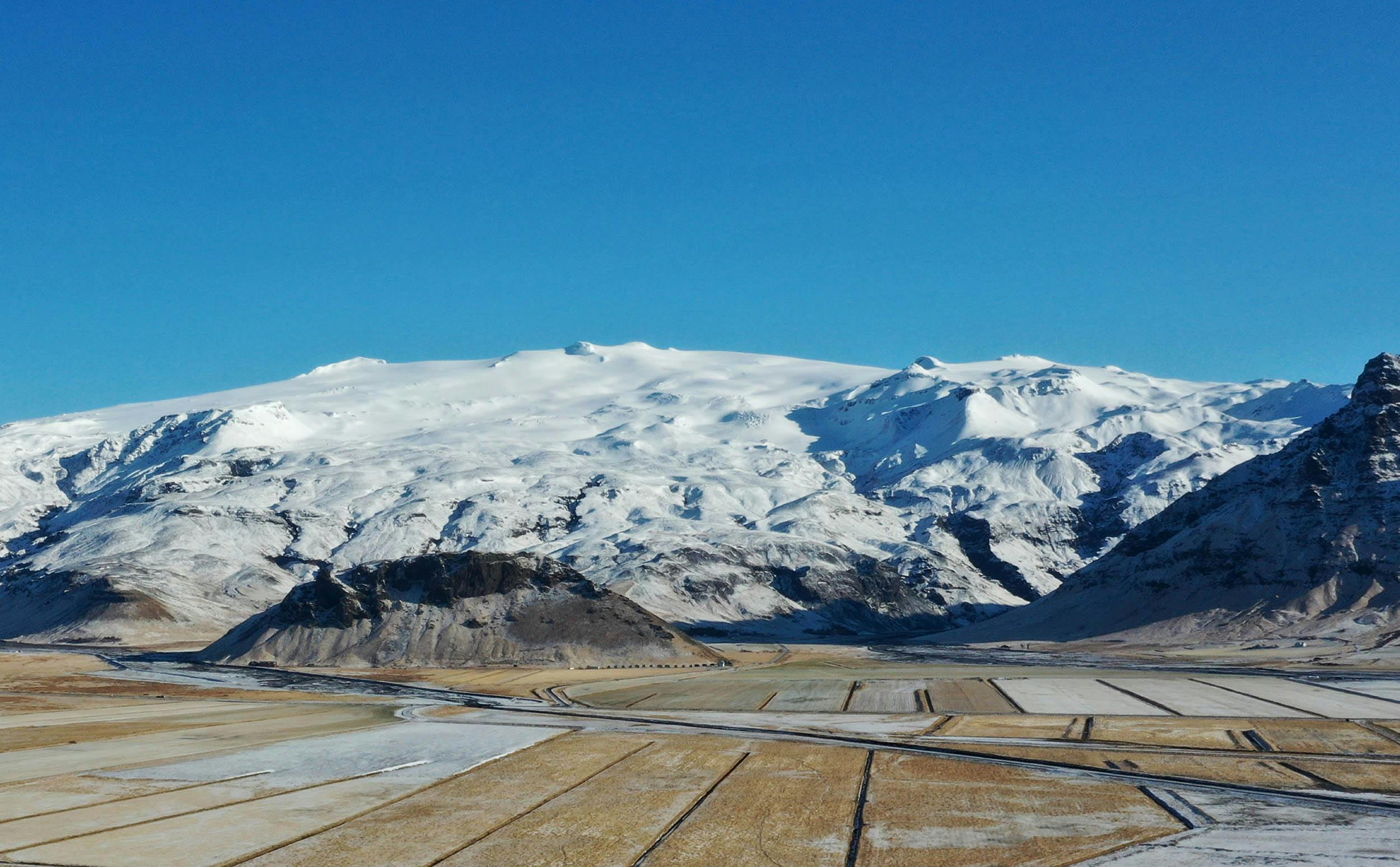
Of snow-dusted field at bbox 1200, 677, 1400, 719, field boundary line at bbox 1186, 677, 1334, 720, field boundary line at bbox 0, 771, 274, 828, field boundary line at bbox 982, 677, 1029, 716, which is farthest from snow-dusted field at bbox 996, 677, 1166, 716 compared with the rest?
field boundary line at bbox 0, 771, 274, 828

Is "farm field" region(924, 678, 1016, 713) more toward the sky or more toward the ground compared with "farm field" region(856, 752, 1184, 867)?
more toward the sky

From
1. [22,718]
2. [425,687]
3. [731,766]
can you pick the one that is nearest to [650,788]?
[731,766]

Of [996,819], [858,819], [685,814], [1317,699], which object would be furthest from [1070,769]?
[1317,699]

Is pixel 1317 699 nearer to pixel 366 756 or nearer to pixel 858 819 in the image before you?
pixel 858 819

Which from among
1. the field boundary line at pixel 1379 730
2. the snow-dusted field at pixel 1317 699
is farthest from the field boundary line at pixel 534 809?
the snow-dusted field at pixel 1317 699

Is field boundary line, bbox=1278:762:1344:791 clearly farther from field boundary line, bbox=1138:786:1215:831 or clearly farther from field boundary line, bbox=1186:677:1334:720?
field boundary line, bbox=1186:677:1334:720

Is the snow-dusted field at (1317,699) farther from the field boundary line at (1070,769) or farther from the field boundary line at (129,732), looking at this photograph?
the field boundary line at (129,732)
